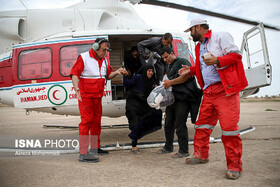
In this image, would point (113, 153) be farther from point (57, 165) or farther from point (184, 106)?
point (184, 106)

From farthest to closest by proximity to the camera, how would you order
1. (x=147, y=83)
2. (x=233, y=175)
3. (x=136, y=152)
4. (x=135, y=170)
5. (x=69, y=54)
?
(x=69, y=54) < (x=147, y=83) < (x=136, y=152) < (x=135, y=170) < (x=233, y=175)

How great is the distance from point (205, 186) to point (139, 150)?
2.06m

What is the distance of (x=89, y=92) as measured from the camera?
378 cm

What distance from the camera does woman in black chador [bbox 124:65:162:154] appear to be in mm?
4199

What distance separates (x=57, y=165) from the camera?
343 cm

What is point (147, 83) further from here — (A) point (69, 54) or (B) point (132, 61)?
(A) point (69, 54)

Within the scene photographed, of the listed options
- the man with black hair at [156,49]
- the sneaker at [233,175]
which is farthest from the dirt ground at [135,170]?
the man with black hair at [156,49]

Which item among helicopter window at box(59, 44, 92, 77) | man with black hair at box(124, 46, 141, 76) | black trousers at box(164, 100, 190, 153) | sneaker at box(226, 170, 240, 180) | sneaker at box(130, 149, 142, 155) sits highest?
helicopter window at box(59, 44, 92, 77)

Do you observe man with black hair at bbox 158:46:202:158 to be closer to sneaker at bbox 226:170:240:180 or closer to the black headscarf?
the black headscarf

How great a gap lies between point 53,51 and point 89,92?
2.44m

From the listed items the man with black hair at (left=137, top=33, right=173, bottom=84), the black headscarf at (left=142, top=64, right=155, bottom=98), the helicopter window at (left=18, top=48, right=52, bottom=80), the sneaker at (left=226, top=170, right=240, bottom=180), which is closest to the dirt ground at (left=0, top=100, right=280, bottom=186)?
the sneaker at (left=226, top=170, right=240, bottom=180)

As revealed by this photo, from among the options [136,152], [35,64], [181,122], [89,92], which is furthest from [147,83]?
[35,64]

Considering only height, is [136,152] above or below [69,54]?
below

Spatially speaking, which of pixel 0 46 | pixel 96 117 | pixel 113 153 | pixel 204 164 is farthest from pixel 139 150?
pixel 0 46
